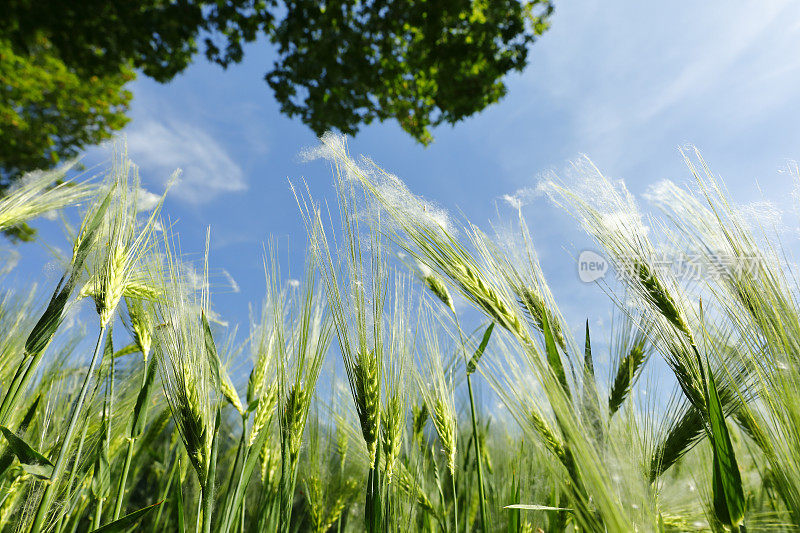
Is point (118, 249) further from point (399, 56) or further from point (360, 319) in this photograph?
point (399, 56)

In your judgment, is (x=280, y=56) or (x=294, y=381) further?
(x=280, y=56)

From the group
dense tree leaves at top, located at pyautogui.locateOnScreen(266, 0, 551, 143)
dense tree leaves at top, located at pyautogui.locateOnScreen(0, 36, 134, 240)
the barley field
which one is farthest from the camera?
dense tree leaves at top, located at pyautogui.locateOnScreen(266, 0, 551, 143)

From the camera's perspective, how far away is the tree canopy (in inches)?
44.4

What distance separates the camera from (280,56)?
197 centimetres

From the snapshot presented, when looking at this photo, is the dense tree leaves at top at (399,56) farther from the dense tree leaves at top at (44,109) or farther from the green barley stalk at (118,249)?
the green barley stalk at (118,249)

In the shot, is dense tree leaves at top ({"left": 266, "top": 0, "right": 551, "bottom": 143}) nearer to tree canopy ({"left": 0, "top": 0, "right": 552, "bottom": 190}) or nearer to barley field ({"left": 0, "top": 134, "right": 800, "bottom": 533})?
tree canopy ({"left": 0, "top": 0, "right": 552, "bottom": 190})

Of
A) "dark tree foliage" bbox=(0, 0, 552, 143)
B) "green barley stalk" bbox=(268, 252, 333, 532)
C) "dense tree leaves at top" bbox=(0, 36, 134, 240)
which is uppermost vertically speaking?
"dark tree foliage" bbox=(0, 0, 552, 143)

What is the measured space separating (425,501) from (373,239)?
1.94 ft

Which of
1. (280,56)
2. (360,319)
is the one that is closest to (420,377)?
(360,319)

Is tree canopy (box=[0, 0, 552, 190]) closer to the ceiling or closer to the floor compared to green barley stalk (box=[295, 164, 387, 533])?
closer to the ceiling

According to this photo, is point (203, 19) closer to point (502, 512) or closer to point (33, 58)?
point (33, 58)

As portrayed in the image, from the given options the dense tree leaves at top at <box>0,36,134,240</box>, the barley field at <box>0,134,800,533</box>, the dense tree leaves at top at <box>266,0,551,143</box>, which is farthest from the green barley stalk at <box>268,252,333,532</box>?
the dense tree leaves at top at <box>266,0,551,143</box>

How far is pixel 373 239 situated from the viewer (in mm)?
665

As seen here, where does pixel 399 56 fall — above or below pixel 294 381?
above
